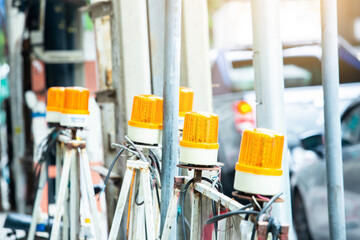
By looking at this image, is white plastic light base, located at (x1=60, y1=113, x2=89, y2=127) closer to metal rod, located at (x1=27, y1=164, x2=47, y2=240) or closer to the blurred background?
metal rod, located at (x1=27, y1=164, x2=47, y2=240)

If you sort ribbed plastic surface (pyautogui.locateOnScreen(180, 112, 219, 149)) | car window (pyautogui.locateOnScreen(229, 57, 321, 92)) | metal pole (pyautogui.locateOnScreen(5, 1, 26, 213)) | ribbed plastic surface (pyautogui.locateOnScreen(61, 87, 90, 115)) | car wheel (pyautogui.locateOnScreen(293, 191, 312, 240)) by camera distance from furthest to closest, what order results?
1. car window (pyautogui.locateOnScreen(229, 57, 321, 92))
2. metal pole (pyautogui.locateOnScreen(5, 1, 26, 213))
3. car wheel (pyautogui.locateOnScreen(293, 191, 312, 240))
4. ribbed plastic surface (pyautogui.locateOnScreen(61, 87, 90, 115))
5. ribbed plastic surface (pyautogui.locateOnScreen(180, 112, 219, 149))

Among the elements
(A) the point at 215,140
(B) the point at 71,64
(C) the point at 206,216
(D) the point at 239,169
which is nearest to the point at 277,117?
(A) the point at 215,140

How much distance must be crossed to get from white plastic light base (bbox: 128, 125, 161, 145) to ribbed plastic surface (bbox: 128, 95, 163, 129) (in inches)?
0.9

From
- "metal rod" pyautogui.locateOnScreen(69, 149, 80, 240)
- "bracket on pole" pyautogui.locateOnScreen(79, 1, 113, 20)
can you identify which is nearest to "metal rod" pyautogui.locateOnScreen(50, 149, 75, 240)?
"metal rod" pyautogui.locateOnScreen(69, 149, 80, 240)

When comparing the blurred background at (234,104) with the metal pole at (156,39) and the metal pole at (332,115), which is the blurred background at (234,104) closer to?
the metal pole at (156,39)

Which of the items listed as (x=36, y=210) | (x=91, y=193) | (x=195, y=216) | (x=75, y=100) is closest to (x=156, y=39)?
(x=75, y=100)

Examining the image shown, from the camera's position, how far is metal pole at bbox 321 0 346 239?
11.9 ft

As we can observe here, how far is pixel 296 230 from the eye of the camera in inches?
264

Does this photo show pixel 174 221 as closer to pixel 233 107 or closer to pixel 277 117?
pixel 277 117

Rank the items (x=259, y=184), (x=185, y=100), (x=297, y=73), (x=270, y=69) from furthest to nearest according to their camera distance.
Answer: (x=297, y=73) → (x=185, y=100) → (x=270, y=69) → (x=259, y=184)

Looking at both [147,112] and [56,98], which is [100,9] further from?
[147,112]

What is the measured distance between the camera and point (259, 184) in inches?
98.8

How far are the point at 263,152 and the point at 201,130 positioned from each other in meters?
0.70

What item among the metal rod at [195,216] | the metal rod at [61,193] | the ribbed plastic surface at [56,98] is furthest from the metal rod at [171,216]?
the ribbed plastic surface at [56,98]
